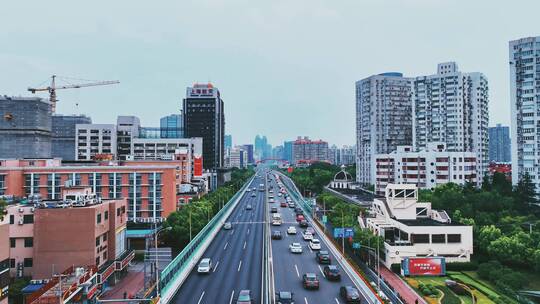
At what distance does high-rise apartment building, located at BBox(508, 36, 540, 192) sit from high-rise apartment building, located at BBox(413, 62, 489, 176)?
26129mm

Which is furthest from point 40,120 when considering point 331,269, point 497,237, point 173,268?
point 497,237

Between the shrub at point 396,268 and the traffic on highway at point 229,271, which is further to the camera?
the shrub at point 396,268

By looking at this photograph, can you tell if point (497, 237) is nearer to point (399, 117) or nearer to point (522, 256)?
point (522, 256)

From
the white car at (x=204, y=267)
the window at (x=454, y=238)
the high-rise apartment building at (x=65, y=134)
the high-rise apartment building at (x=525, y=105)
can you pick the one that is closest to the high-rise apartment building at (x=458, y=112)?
the high-rise apartment building at (x=525, y=105)

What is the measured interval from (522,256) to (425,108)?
92.9m

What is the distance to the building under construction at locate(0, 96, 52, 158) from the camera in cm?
13000

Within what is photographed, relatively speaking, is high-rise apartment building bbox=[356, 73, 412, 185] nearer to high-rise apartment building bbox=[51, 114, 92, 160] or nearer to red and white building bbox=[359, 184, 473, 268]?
red and white building bbox=[359, 184, 473, 268]

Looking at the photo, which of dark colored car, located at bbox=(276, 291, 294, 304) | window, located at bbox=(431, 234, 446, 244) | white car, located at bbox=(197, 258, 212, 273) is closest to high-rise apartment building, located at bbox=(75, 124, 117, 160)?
white car, located at bbox=(197, 258, 212, 273)

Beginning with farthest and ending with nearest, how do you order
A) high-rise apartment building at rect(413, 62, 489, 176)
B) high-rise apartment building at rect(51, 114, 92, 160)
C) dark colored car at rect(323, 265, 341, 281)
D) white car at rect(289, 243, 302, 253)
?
1. high-rise apartment building at rect(51, 114, 92, 160)
2. high-rise apartment building at rect(413, 62, 489, 176)
3. white car at rect(289, 243, 302, 253)
4. dark colored car at rect(323, 265, 341, 281)

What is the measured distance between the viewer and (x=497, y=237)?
5206cm

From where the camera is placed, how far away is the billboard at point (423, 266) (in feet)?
149

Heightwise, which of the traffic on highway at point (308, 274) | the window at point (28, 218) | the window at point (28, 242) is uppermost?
the window at point (28, 218)

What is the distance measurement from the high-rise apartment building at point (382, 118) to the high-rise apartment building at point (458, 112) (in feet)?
64.6

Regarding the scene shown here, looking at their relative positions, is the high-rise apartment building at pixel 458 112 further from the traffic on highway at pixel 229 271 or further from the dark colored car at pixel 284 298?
the dark colored car at pixel 284 298
